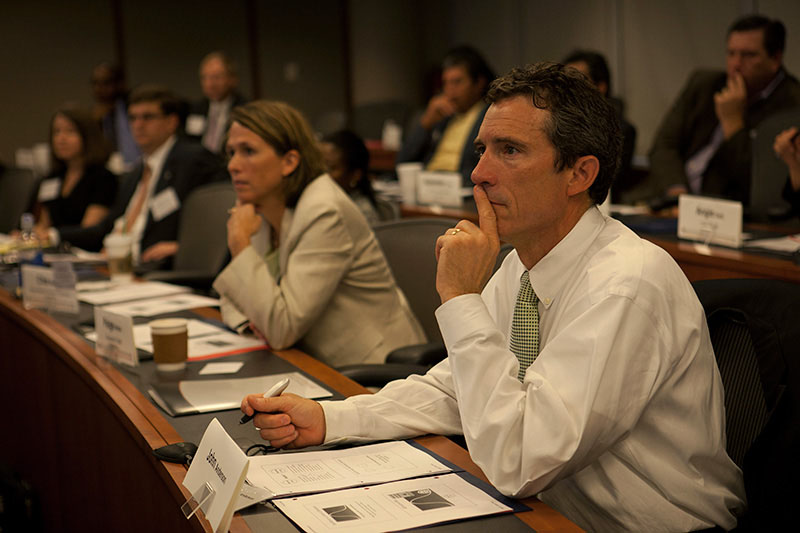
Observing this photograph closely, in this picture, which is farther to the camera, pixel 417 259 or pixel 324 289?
pixel 417 259

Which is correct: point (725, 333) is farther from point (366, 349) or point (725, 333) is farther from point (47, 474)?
point (47, 474)

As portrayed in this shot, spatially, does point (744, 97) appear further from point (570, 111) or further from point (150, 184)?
point (570, 111)

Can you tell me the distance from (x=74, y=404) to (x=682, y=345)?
5.27 ft

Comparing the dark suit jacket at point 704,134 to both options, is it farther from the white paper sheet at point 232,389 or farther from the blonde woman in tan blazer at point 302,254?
the white paper sheet at point 232,389

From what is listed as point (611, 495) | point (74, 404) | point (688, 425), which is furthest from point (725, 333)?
point (74, 404)

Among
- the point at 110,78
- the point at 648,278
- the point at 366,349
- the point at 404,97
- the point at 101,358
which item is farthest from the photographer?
the point at 404,97

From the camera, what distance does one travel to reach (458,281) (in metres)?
1.38

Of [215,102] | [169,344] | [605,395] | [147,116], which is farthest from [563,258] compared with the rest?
[215,102]

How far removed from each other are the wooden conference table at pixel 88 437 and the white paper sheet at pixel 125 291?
0.19 metres

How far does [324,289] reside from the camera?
7.63ft

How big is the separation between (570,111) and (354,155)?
241 centimetres

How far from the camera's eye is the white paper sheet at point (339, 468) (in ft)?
4.34

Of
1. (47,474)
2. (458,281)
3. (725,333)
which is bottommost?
(47,474)

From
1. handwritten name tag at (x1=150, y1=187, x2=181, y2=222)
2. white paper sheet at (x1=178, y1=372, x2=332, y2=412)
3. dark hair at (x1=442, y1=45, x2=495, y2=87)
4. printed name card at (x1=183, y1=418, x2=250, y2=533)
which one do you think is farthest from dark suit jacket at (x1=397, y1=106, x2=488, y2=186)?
printed name card at (x1=183, y1=418, x2=250, y2=533)
